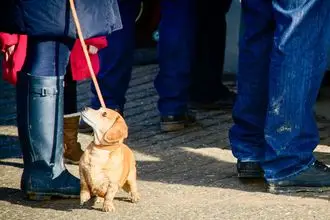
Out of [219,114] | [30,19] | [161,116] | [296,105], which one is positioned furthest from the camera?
[219,114]

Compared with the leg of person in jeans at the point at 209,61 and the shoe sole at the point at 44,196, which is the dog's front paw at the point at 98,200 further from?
the leg of person in jeans at the point at 209,61

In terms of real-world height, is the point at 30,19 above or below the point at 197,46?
above

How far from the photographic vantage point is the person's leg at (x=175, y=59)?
A: 5.67 m

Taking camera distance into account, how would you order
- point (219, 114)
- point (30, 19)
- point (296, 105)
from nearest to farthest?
point (30, 19) → point (296, 105) → point (219, 114)

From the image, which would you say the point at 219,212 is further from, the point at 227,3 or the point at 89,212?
the point at 227,3

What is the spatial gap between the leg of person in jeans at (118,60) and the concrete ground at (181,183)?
10.0 inches

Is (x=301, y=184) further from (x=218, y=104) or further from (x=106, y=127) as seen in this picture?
(x=218, y=104)

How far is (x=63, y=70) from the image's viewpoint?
430cm

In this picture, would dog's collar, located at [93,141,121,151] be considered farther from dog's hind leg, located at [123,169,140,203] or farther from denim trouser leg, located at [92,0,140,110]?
denim trouser leg, located at [92,0,140,110]

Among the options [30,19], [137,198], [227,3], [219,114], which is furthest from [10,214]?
[227,3]

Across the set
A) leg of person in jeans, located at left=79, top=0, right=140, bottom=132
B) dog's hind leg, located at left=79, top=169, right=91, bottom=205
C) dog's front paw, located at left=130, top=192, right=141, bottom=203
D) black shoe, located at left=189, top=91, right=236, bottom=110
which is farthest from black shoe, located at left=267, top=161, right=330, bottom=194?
black shoe, located at left=189, top=91, right=236, bottom=110

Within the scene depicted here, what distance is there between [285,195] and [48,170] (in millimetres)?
1072

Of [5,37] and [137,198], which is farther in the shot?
[5,37]

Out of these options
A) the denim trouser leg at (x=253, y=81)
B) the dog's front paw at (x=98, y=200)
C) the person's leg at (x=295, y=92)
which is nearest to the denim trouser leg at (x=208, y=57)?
the denim trouser leg at (x=253, y=81)
